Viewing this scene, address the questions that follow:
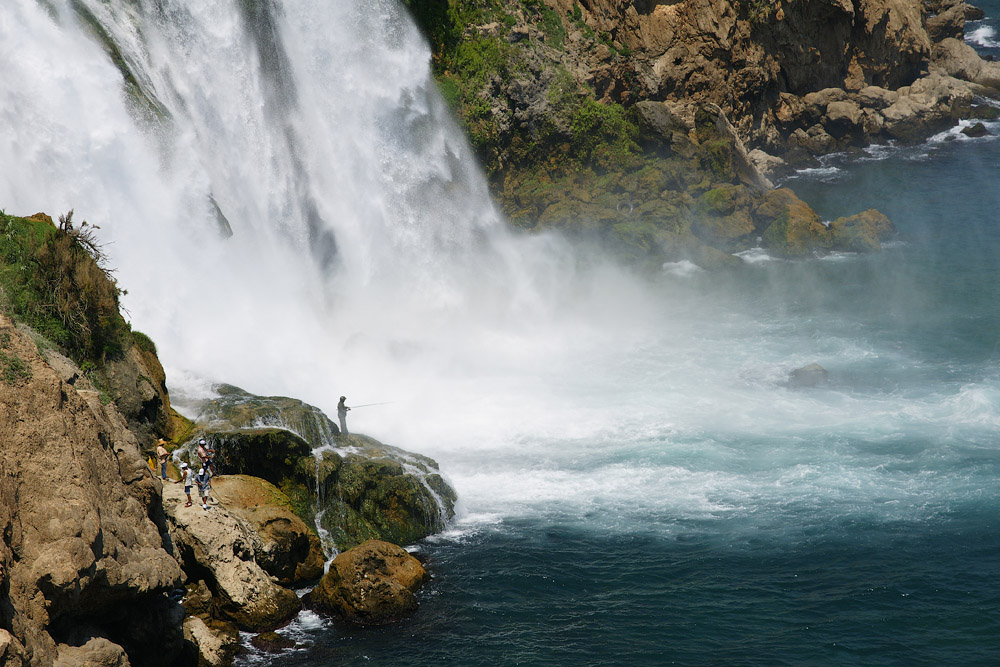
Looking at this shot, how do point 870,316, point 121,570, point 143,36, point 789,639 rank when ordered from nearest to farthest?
point 121,570 → point 789,639 → point 143,36 → point 870,316

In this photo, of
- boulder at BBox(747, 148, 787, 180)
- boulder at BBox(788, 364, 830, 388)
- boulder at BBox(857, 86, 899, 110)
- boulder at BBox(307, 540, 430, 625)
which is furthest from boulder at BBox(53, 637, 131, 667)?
boulder at BBox(857, 86, 899, 110)

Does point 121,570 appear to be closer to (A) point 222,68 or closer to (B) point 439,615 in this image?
(B) point 439,615

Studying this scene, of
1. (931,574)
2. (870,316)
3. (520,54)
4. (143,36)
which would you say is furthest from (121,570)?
(520,54)

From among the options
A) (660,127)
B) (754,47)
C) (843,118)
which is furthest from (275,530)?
(843,118)

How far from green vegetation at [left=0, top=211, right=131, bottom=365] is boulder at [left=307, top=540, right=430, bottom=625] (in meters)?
7.38

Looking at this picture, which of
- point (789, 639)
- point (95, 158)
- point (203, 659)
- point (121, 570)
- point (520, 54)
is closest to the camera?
point (121, 570)

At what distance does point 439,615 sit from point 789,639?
705 centimetres

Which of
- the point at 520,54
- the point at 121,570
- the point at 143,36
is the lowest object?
the point at 121,570

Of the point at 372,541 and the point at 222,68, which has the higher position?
the point at 222,68

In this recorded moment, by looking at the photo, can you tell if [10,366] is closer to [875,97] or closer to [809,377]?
[809,377]

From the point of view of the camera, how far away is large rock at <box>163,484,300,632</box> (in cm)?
1884

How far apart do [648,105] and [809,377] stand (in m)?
22.8

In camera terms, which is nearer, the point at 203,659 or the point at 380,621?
the point at 203,659

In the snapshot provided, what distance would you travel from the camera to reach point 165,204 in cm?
3084
